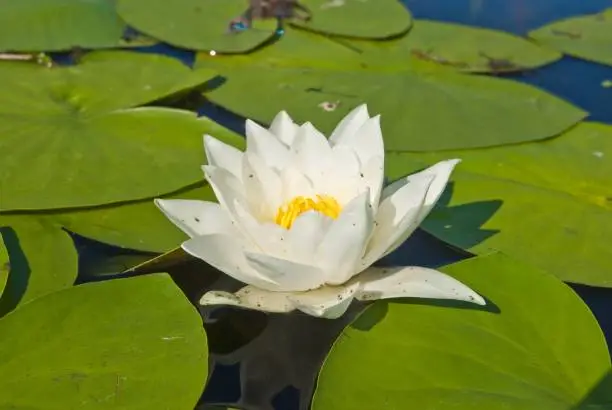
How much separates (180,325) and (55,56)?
1614 mm

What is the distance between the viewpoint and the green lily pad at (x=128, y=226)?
1547 millimetres

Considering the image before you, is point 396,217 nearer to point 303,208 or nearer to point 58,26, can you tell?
point 303,208

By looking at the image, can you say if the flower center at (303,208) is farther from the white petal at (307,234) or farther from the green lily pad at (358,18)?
the green lily pad at (358,18)

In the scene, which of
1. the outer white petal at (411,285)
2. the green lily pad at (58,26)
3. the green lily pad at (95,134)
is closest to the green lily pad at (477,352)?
the outer white petal at (411,285)

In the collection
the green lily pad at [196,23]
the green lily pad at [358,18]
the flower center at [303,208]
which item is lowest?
the green lily pad at [196,23]

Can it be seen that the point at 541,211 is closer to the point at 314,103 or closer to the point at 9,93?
the point at 314,103

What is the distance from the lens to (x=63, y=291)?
4.16 ft

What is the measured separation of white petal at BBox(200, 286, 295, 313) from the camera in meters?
1.23

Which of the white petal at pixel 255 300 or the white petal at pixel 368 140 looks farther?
the white petal at pixel 368 140

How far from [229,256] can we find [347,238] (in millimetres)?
218

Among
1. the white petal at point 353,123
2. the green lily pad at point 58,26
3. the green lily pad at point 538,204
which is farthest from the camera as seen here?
the green lily pad at point 58,26

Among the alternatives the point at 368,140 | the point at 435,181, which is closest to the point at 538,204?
the point at 435,181

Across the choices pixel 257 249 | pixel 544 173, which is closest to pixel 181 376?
pixel 257 249

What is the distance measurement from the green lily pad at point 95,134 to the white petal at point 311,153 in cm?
42
